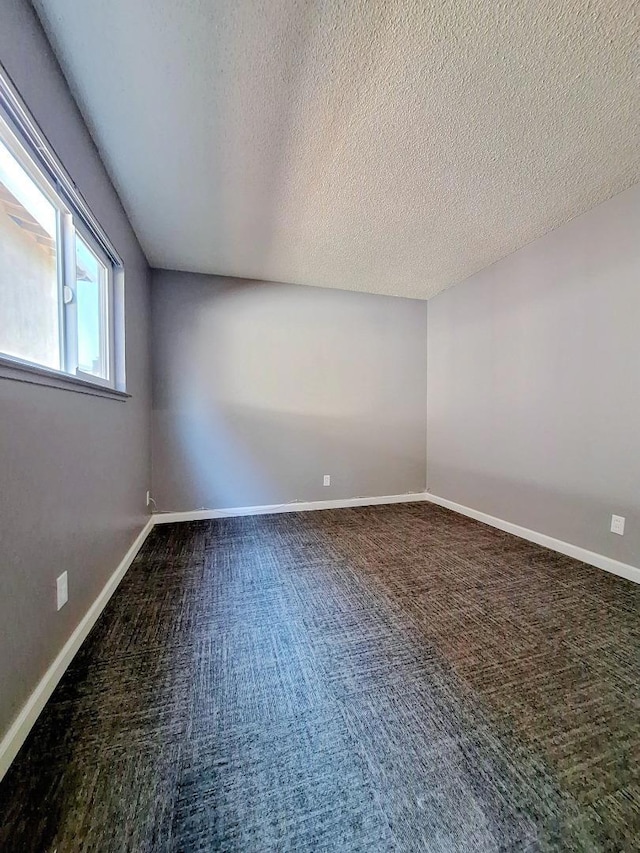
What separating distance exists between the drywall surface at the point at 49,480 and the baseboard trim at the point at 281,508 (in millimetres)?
1123

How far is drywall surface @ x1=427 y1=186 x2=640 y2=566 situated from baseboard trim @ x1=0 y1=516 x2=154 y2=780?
9.67 feet

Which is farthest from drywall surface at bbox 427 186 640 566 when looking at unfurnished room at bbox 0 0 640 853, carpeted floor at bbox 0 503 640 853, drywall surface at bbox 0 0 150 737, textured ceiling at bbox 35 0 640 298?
drywall surface at bbox 0 0 150 737

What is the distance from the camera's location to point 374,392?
12.1 ft

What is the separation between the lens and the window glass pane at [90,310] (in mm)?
1692

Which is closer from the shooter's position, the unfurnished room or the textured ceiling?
the unfurnished room

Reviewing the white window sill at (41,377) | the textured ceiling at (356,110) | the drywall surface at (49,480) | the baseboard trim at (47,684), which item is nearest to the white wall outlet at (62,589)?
the drywall surface at (49,480)

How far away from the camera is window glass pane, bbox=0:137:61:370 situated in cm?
109

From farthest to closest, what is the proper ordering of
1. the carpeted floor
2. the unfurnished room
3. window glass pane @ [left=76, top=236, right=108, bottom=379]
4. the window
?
window glass pane @ [left=76, top=236, right=108, bottom=379]
the window
the unfurnished room
the carpeted floor

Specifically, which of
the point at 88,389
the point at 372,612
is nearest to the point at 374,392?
the point at 372,612

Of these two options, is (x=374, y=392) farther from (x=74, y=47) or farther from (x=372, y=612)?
(x=74, y=47)

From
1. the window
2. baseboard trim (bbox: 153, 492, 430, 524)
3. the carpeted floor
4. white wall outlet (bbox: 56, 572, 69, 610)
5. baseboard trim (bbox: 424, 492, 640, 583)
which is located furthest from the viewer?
baseboard trim (bbox: 153, 492, 430, 524)

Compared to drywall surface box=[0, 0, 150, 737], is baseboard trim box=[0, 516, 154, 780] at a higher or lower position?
lower

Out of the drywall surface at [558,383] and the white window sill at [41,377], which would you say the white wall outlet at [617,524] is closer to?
the drywall surface at [558,383]

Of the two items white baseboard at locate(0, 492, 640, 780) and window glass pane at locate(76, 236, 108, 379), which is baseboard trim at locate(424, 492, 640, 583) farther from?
window glass pane at locate(76, 236, 108, 379)
